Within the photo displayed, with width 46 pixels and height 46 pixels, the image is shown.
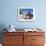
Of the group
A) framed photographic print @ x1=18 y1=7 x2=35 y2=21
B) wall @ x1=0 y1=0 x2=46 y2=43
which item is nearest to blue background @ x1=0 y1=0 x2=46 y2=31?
wall @ x1=0 y1=0 x2=46 y2=43

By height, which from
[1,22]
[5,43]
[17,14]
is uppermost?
[17,14]

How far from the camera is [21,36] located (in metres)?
3.85

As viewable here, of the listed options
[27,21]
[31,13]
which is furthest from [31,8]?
[27,21]

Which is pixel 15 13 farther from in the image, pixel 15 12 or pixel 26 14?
pixel 26 14

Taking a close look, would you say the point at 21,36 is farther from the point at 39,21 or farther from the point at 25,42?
the point at 39,21

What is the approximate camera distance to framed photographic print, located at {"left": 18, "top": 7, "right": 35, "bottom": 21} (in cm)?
434

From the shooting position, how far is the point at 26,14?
14.3 ft

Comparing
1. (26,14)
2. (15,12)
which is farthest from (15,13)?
(26,14)

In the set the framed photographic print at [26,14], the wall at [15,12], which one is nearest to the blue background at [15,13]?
the wall at [15,12]

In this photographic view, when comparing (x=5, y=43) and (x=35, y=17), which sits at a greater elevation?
(x=35, y=17)

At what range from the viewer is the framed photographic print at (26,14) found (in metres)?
4.34

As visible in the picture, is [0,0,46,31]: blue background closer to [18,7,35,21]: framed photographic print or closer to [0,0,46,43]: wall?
[0,0,46,43]: wall

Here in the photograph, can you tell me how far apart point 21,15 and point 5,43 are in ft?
3.66

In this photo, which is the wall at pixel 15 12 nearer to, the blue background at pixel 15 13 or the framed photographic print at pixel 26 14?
the blue background at pixel 15 13
